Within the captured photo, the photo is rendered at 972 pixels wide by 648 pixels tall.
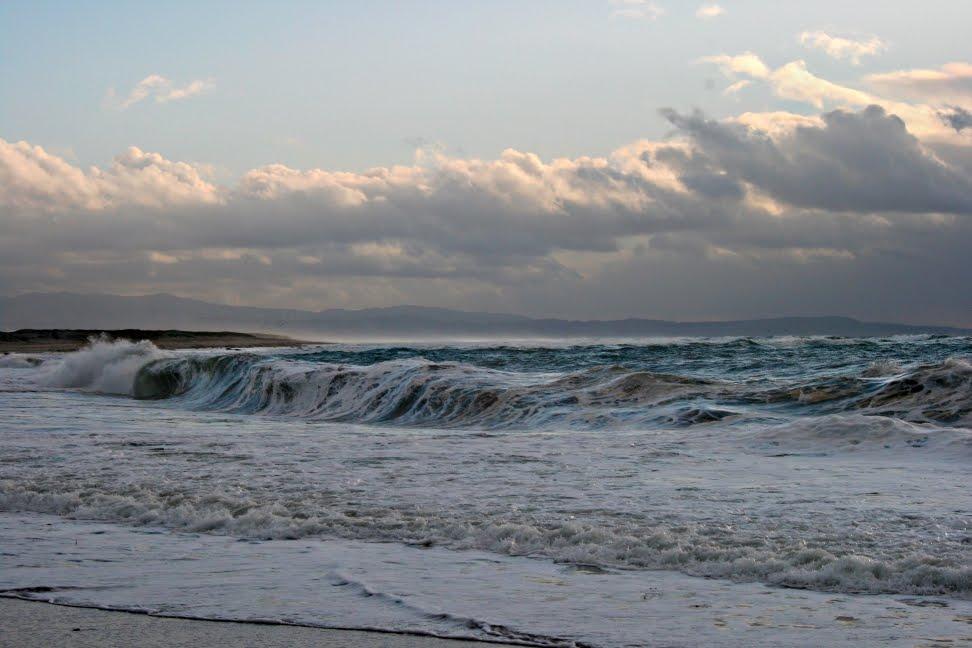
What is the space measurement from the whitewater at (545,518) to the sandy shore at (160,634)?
137mm

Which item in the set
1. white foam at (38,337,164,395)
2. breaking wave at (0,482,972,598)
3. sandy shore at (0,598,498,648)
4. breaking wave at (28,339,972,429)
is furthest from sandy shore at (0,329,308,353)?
sandy shore at (0,598,498,648)

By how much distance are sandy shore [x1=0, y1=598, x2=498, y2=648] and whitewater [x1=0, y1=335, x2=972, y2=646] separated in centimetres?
14

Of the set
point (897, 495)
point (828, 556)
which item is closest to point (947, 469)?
point (897, 495)

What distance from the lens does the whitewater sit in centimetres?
446

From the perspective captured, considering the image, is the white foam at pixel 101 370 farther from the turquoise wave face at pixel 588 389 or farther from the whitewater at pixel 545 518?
the whitewater at pixel 545 518

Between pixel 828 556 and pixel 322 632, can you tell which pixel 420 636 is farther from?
pixel 828 556

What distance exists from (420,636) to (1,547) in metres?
3.19

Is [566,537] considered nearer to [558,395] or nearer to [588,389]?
[558,395]

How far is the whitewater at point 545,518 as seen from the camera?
446 cm

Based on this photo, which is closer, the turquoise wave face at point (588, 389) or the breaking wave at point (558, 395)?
the breaking wave at point (558, 395)

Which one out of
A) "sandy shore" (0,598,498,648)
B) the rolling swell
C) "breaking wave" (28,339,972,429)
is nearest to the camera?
"sandy shore" (0,598,498,648)

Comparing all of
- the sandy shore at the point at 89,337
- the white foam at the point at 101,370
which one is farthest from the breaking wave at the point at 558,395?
the sandy shore at the point at 89,337

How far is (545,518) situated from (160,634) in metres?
2.99

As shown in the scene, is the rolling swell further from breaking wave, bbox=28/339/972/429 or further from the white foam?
the white foam
